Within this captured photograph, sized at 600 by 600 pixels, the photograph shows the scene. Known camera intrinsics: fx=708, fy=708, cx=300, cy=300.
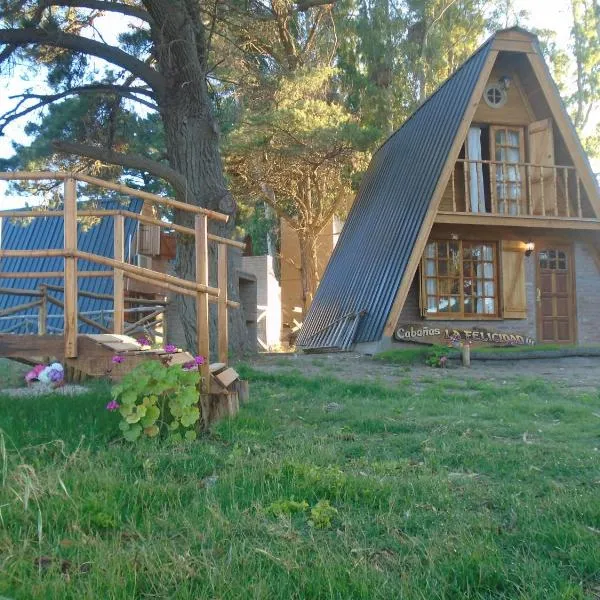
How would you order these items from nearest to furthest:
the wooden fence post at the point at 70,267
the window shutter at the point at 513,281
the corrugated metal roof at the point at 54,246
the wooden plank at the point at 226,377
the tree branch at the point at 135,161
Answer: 1. the wooden fence post at the point at 70,267
2. the wooden plank at the point at 226,377
3. the tree branch at the point at 135,161
4. the window shutter at the point at 513,281
5. the corrugated metal roof at the point at 54,246

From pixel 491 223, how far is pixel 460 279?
1.55 m

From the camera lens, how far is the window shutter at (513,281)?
15797 millimetres

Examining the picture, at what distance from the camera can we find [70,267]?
5531mm

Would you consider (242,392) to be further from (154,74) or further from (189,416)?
(154,74)

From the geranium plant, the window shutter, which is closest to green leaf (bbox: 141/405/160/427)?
the geranium plant

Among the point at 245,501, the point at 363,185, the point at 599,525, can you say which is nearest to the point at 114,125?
the point at 363,185

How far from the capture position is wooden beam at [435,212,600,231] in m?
14.6

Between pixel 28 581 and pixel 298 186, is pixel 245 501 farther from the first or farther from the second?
pixel 298 186

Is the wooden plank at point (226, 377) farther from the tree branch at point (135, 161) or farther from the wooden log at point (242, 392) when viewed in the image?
the tree branch at point (135, 161)

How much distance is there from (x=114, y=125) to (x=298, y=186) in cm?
1433

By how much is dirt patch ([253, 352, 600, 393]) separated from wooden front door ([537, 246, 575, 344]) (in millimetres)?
3731

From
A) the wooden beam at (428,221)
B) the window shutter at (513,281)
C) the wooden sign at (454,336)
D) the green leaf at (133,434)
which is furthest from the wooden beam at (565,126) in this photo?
the green leaf at (133,434)

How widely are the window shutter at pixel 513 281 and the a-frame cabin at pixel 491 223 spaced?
24mm

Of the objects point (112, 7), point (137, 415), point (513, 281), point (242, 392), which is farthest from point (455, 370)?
point (112, 7)
